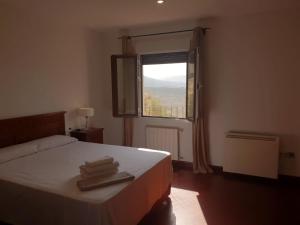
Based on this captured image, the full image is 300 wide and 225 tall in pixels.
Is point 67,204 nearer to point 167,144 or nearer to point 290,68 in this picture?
point 167,144

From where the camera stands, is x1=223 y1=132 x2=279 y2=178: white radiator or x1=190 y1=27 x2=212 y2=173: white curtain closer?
x1=223 y1=132 x2=279 y2=178: white radiator

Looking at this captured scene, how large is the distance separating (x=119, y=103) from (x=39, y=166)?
7.34 ft

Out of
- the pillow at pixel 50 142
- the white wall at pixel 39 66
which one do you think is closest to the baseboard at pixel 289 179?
the pillow at pixel 50 142

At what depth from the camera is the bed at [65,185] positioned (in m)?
1.82

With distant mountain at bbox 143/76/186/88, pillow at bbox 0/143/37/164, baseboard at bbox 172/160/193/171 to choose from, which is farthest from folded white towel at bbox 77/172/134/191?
distant mountain at bbox 143/76/186/88

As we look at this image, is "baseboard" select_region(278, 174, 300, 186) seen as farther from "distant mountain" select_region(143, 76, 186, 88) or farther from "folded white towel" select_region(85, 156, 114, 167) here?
"folded white towel" select_region(85, 156, 114, 167)

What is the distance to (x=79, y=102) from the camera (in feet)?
13.7

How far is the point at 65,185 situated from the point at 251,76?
2933 millimetres

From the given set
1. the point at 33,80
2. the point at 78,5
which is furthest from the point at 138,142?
the point at 78,5

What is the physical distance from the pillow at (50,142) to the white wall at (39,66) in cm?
43

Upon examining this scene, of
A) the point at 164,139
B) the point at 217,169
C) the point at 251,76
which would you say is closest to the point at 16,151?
the point at 164,139

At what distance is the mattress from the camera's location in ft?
5.90

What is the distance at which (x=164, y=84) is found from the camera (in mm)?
4367

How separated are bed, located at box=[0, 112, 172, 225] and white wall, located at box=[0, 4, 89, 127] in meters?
0.29
